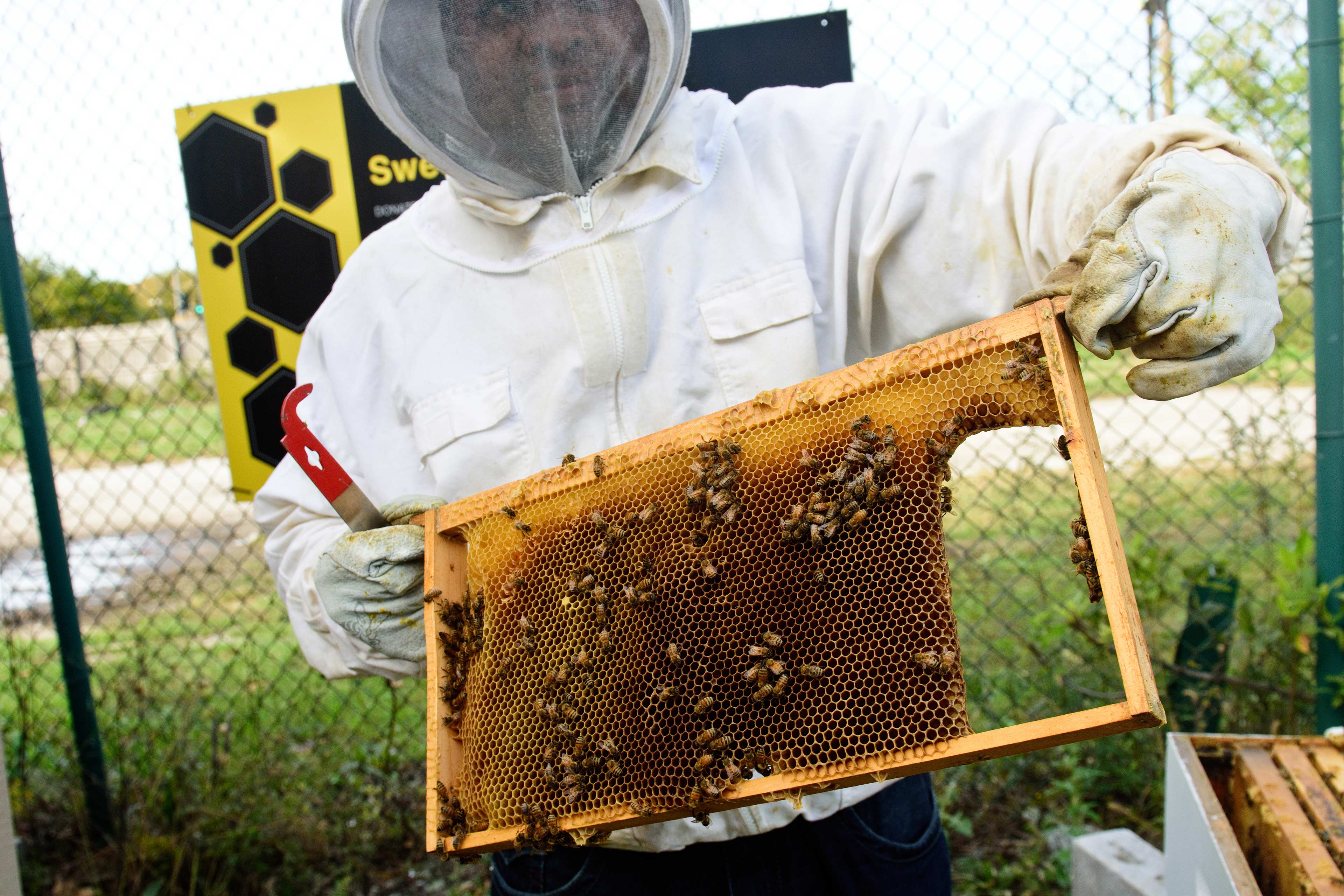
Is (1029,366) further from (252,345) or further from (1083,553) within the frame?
(252,345)

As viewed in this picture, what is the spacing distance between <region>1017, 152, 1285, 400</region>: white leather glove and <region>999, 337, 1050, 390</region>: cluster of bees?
0.07 m

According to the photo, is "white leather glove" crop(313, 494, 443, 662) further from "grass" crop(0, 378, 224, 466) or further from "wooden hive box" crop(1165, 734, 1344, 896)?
"grass" crop(0, 378, 224, 466)

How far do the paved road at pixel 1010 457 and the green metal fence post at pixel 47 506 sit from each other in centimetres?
11

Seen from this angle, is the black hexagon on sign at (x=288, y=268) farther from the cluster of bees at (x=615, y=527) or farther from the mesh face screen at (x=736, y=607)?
the cluster of bees at (x=615, y=527)

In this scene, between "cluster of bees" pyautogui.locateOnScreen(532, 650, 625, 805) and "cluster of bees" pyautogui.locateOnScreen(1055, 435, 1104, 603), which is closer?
"cluster of bees" pyautogui.locateOnScreen(1055, 435, 1104, 603)

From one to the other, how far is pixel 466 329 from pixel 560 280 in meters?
0.31

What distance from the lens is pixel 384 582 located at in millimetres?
2166

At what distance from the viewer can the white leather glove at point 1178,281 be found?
1.55m

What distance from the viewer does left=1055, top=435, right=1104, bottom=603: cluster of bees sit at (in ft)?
5.20

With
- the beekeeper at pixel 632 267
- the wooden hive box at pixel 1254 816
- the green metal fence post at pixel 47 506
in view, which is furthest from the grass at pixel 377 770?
the beekeeper at pixel 632 267

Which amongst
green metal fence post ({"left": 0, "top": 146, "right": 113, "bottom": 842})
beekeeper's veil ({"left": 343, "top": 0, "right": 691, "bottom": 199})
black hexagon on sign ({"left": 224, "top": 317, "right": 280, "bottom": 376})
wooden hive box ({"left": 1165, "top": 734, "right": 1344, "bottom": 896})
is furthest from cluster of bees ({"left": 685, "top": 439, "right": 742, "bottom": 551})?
green metal fence post ({"left": 0, "top": 146, "right": 113, "bottom": 842})

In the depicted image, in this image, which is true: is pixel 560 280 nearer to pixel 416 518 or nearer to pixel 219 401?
pixel 416 518

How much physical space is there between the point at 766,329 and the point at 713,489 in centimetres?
60

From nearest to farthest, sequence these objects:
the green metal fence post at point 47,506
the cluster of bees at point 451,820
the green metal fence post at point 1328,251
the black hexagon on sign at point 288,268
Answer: the cluster of bees at point 451,820 < the green metal fence post at point 1328,251 < the green metal fence post at point 47,506 < the black hexagon on sign at point 288,268
